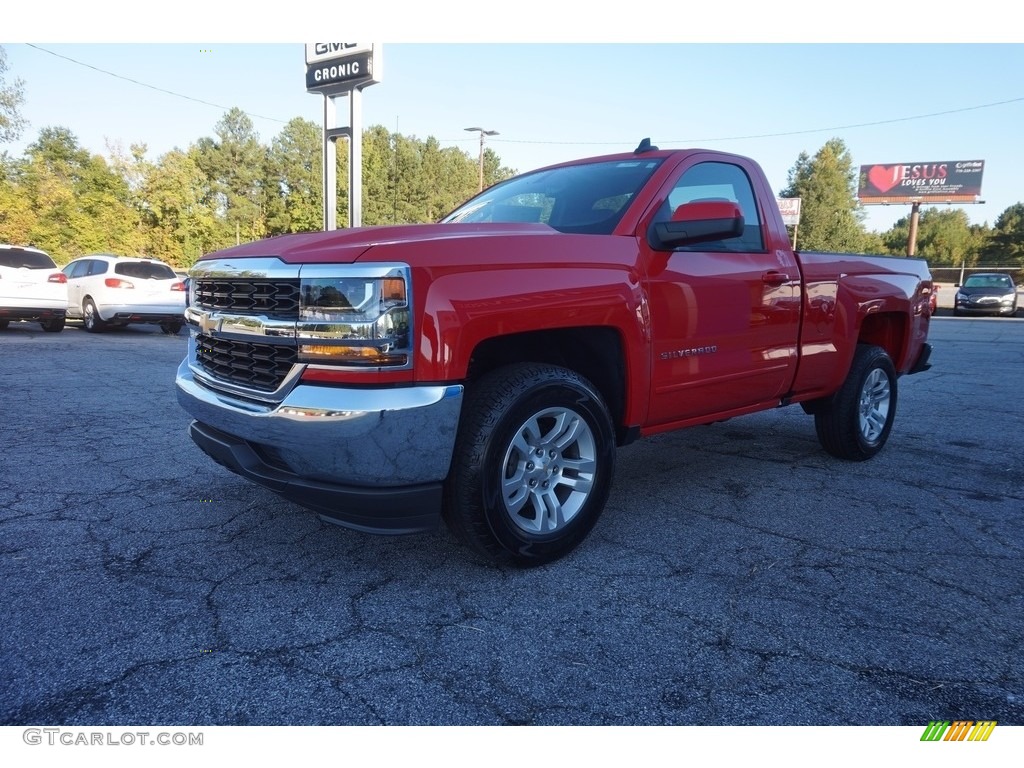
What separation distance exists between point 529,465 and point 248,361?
122 cm

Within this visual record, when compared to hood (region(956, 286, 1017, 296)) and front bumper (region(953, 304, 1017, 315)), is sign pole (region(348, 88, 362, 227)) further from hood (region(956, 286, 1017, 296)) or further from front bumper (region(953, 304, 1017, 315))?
hood (region(956, 286, 1017, 296))

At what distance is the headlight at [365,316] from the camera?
2.36m

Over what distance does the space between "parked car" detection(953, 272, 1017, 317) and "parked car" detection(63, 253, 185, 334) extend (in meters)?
26.9

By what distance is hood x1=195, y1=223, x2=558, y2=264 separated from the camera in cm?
247

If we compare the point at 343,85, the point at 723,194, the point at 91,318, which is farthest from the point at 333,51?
the point at 723,194

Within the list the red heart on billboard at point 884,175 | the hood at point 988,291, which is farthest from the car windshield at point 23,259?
the red heart on billboard at point 884,175

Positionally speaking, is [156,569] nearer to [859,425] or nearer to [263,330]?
[263,330]

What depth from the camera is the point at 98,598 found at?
254 cm

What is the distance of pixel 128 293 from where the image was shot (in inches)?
508

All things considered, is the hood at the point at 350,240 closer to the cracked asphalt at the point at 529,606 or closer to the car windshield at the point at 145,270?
the cracked asphalt at the point at 529,606

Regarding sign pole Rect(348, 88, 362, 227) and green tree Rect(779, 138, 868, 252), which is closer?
sign pole Rect(348, 88, 362, 227)

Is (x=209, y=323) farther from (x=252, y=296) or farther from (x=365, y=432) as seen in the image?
(x=365, y=432)

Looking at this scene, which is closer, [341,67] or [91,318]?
[341,67]
